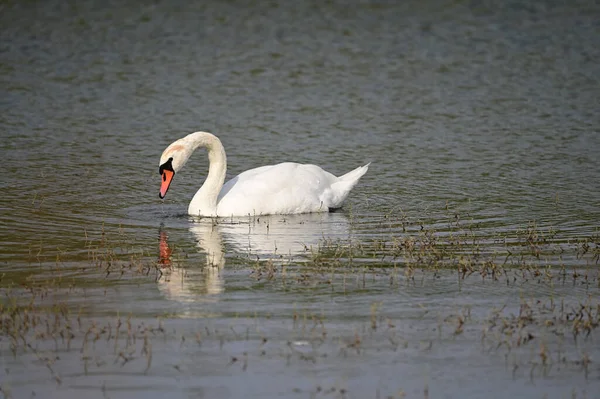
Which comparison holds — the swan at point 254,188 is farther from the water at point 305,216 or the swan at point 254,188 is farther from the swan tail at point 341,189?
the water at point 305,216

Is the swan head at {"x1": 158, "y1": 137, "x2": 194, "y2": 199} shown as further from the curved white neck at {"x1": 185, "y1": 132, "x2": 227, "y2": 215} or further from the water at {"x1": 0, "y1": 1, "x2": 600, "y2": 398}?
the water at {"x1": 0, "y1": 1, "x2": 600, "y2": 398}

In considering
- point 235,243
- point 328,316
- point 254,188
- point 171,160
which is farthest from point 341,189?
A: point 328,316

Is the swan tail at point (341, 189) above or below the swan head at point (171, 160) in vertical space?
below

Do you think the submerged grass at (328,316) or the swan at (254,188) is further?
the swan at (254,188)

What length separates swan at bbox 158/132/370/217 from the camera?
505 inches

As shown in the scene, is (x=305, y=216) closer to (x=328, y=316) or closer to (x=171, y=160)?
(x=171, y=160)

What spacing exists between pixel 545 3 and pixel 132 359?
2277 centimetres

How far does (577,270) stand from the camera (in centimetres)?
983

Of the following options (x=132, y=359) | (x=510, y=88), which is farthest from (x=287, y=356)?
(x=510, y=88)

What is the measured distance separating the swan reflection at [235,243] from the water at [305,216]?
0.04 meters

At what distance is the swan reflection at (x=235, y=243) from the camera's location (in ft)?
30.6

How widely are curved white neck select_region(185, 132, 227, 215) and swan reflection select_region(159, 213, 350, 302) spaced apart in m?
0.22

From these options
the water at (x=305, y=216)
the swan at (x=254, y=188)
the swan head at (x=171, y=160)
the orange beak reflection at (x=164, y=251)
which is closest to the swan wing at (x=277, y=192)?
the swan at (x=254, y=188)

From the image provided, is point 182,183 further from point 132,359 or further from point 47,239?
point 132,359
